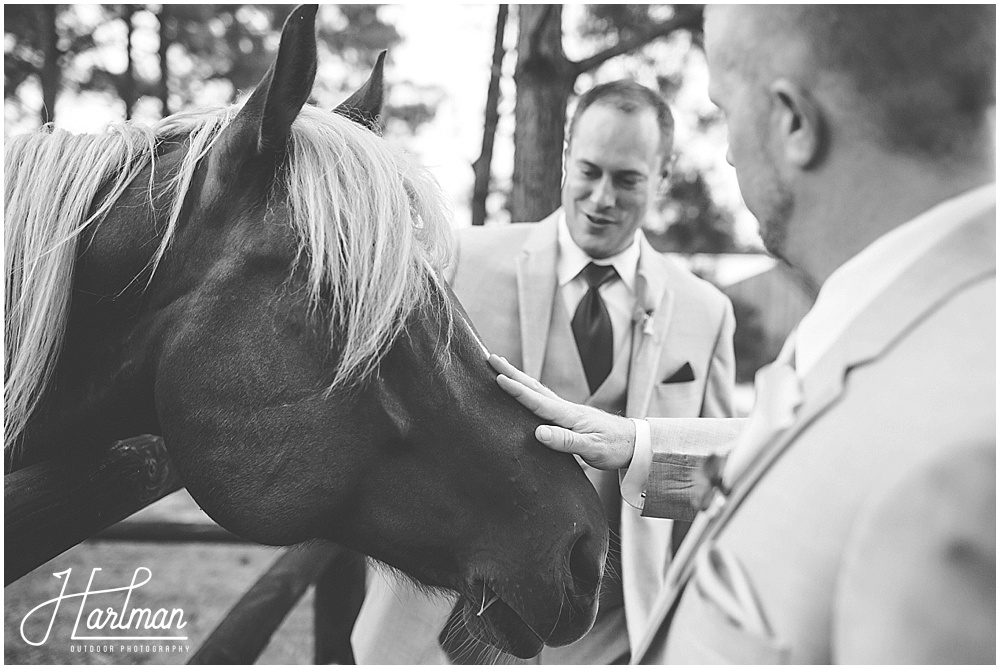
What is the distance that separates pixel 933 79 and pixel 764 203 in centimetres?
19

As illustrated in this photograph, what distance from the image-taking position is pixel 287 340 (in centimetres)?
125

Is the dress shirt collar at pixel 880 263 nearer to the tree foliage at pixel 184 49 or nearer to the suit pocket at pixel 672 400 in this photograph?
the suit pocket at pixel 672 400

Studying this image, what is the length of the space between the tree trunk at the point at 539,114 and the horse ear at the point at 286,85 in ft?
10.4

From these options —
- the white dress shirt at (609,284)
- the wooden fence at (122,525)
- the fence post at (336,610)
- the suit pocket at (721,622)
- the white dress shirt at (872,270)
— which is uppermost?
the white dress shirt at (872,270)

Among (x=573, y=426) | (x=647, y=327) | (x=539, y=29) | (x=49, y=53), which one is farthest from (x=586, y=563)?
(x=49, y=53)

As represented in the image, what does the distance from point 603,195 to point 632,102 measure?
278 mm

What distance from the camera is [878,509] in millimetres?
577

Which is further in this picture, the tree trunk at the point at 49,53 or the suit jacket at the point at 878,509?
the tree trunk at the point at 49,53

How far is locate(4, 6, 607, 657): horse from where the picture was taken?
1.25 metres

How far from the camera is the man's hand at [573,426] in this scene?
1.33 meters

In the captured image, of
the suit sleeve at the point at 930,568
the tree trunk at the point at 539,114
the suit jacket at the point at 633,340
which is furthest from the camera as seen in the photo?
the tree trunk at the point at 539,114

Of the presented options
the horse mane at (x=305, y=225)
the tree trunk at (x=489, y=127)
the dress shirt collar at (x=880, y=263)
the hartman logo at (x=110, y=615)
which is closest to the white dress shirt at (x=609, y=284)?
the horse mane at (x=305, y=225)

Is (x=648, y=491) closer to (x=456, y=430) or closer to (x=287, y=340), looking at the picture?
(x=456, y=430)

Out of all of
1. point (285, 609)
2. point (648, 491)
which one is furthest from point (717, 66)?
point (285, 609)
